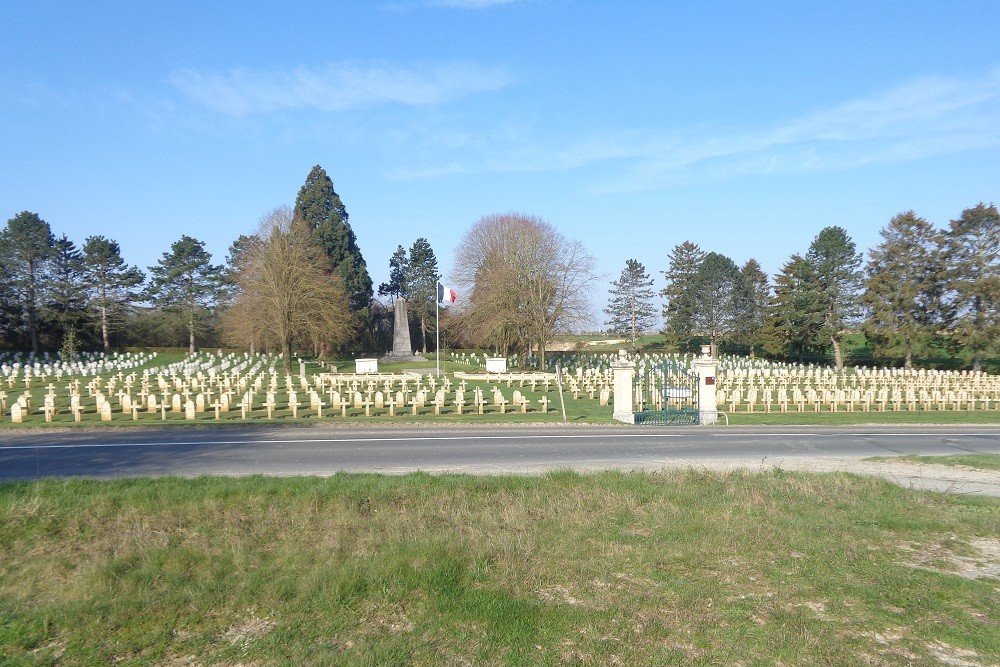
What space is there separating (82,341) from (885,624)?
68.6 meters

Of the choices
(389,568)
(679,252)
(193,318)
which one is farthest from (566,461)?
(679,252)

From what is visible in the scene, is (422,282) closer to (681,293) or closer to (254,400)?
(681,293)

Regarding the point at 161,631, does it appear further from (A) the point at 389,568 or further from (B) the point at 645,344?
(B) the point at 645,344

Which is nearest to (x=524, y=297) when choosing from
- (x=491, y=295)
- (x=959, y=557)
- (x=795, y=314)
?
(x=491, y=295)

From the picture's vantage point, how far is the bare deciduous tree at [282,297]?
4797 centimetres

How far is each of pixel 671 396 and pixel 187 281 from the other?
55531mm

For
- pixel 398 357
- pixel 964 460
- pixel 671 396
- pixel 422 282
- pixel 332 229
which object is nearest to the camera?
pixel 964 460

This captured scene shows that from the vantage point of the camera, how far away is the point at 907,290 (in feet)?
169

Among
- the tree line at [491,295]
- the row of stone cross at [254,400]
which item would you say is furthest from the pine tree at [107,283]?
the row of stone cross at [254,400]

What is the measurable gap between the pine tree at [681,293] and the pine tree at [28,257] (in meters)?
60.6

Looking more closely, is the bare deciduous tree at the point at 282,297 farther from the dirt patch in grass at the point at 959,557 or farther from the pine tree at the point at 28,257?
the dirt patch in grass at the point at 959,557

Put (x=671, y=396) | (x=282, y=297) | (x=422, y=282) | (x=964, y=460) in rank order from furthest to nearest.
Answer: (x=422, y=282)
(x=282, y=297)
(x=671, y=396)
(x=964, y=460)

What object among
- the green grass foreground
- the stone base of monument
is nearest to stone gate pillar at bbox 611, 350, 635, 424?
the green grass foreground

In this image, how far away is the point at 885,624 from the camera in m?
5.42
